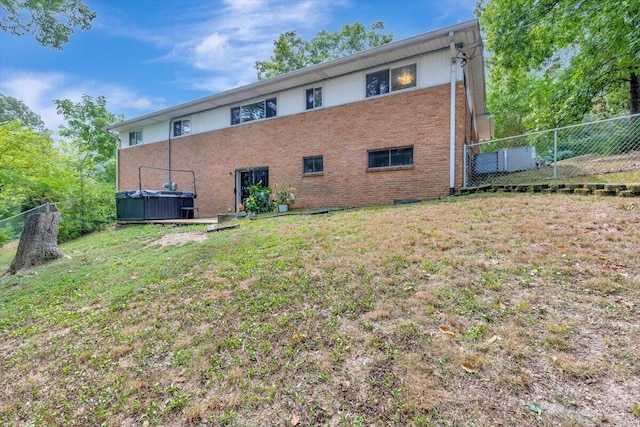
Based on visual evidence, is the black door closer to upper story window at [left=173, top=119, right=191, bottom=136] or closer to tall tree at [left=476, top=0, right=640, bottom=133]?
upper story window at [left=173, top=119, right=191, bottom=136]

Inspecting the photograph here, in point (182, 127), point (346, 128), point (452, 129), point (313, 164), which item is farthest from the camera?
point (182, 127)

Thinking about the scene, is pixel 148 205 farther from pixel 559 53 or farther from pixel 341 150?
pixel 559 53

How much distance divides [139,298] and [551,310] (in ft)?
16.0

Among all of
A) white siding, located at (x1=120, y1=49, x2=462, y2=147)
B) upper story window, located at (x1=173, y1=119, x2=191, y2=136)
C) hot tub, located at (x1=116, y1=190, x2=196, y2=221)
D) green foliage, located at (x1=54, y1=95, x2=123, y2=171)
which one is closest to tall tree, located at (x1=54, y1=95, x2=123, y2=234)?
green foliage, located at (x1=54, y1=95, x2=123, y2=171)

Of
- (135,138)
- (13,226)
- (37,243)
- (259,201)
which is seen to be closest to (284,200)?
(259,201)

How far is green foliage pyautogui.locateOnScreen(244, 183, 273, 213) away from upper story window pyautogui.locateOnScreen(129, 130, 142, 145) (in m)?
9.57

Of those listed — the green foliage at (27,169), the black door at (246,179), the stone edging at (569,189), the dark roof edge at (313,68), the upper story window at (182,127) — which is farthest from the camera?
the upper story window at (182,127)

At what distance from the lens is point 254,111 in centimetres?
1291

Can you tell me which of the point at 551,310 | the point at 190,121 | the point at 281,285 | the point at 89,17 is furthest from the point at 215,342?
the point at 190,121

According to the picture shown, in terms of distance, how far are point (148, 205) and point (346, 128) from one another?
9.05 metres

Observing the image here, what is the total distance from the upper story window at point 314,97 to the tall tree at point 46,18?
6.68 meters

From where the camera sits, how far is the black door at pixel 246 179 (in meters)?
→ 12.8

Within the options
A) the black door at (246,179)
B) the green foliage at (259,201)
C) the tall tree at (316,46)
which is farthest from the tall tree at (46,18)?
the tall tree at (316,46)

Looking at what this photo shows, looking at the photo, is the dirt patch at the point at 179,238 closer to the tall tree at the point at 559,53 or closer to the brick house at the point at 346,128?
the brick house at the point at 346,128
